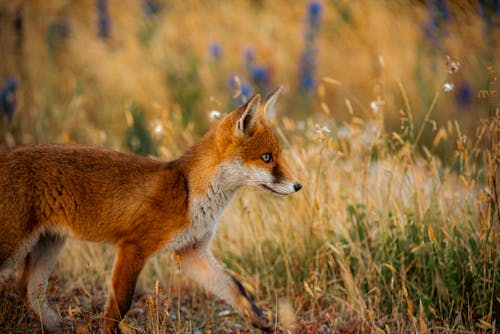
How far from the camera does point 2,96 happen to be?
744cm

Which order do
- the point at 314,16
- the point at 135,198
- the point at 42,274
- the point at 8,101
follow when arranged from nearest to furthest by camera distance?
1. the point at 135,198
2. the point at 42,274
3. the point at 8,101
4. the point at 314,16

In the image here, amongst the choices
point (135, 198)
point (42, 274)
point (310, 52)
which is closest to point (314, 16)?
point (310, 52)

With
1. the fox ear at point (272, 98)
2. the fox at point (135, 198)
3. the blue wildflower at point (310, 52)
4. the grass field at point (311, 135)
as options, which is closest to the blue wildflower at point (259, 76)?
the grass field at point (311, 135)

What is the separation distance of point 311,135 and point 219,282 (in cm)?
219

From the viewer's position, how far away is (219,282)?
13.8ft

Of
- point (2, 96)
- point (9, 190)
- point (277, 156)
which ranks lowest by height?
point (2, 96)

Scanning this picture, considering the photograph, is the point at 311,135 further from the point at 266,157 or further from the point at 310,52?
the point at 310,52

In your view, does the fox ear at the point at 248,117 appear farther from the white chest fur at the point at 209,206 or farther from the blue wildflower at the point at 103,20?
the blue wildflower at the point at 103,20

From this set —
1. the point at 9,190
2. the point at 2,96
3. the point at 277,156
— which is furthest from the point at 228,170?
the point at 2,96

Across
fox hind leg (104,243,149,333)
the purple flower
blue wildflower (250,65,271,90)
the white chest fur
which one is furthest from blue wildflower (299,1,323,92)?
fox hind leg (104,243,149,333)

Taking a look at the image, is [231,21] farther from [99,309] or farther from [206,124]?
[99,309]

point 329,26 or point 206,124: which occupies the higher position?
point 329,26

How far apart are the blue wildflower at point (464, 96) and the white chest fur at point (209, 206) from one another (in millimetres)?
Result: 4769

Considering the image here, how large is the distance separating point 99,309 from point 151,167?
1356mm
